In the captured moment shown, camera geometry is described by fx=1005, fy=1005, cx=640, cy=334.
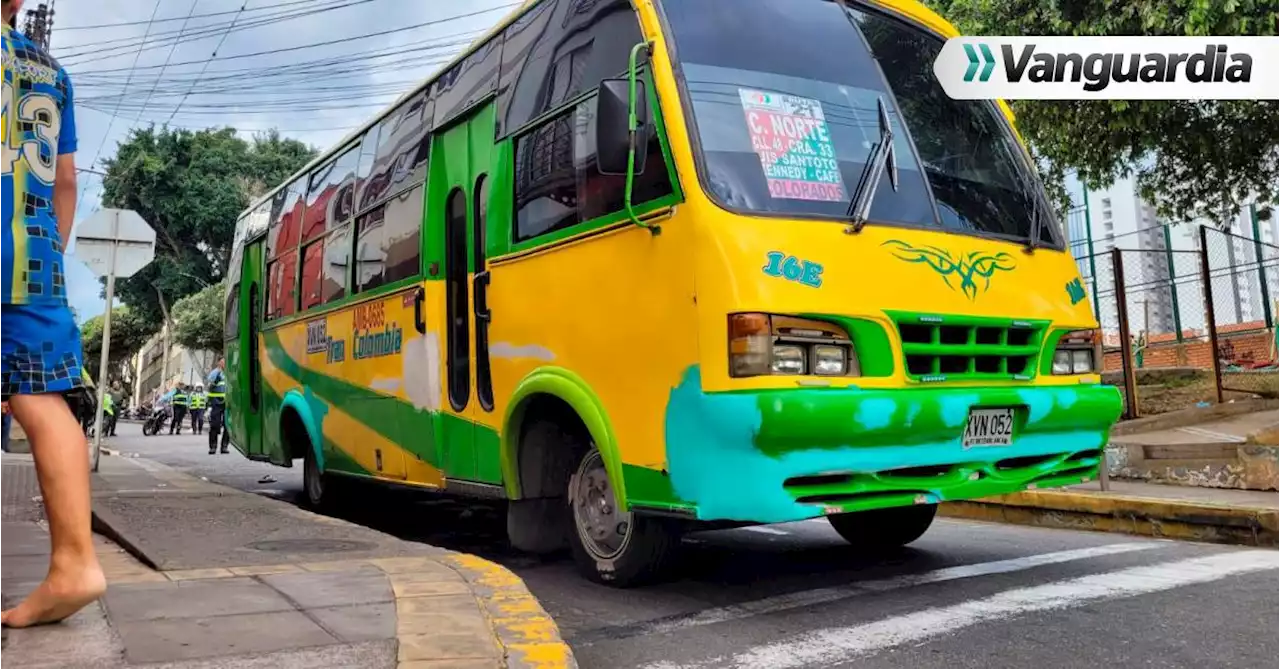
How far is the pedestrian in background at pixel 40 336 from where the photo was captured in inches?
112

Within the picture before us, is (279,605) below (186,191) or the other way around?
below

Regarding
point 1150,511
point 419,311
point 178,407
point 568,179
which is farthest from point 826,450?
point 178,407

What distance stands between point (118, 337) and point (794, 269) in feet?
194

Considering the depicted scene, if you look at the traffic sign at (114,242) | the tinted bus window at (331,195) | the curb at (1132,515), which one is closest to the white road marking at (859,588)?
the curb at (1132,515)

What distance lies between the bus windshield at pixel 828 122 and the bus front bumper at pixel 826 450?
79 centimetres

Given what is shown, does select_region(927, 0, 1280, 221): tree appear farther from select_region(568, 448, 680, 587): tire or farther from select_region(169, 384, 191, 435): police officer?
select_region(169, 384, 191, 435): police officer

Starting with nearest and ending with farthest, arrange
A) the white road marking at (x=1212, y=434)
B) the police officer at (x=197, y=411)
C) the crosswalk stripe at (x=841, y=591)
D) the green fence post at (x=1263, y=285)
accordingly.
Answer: the crosswalk stripe at (x=841, y=591) → the white road marking at (x=1212, y=434) → the green fence post at (x=1263, y=285) → the police officer at (x=197, y=411)

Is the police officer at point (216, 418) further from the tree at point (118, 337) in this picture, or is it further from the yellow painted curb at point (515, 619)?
the tree at point (118, 337)

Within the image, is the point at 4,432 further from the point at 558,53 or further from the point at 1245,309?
the point at 1245,309

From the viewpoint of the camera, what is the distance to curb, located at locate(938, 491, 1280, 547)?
20.1 ft

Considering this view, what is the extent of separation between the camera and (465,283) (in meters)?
5.87

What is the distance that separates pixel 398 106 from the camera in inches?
287

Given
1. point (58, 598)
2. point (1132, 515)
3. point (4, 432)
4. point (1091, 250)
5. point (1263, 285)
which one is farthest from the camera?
point (1091, 250)

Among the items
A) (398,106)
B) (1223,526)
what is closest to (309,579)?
(398,106)
